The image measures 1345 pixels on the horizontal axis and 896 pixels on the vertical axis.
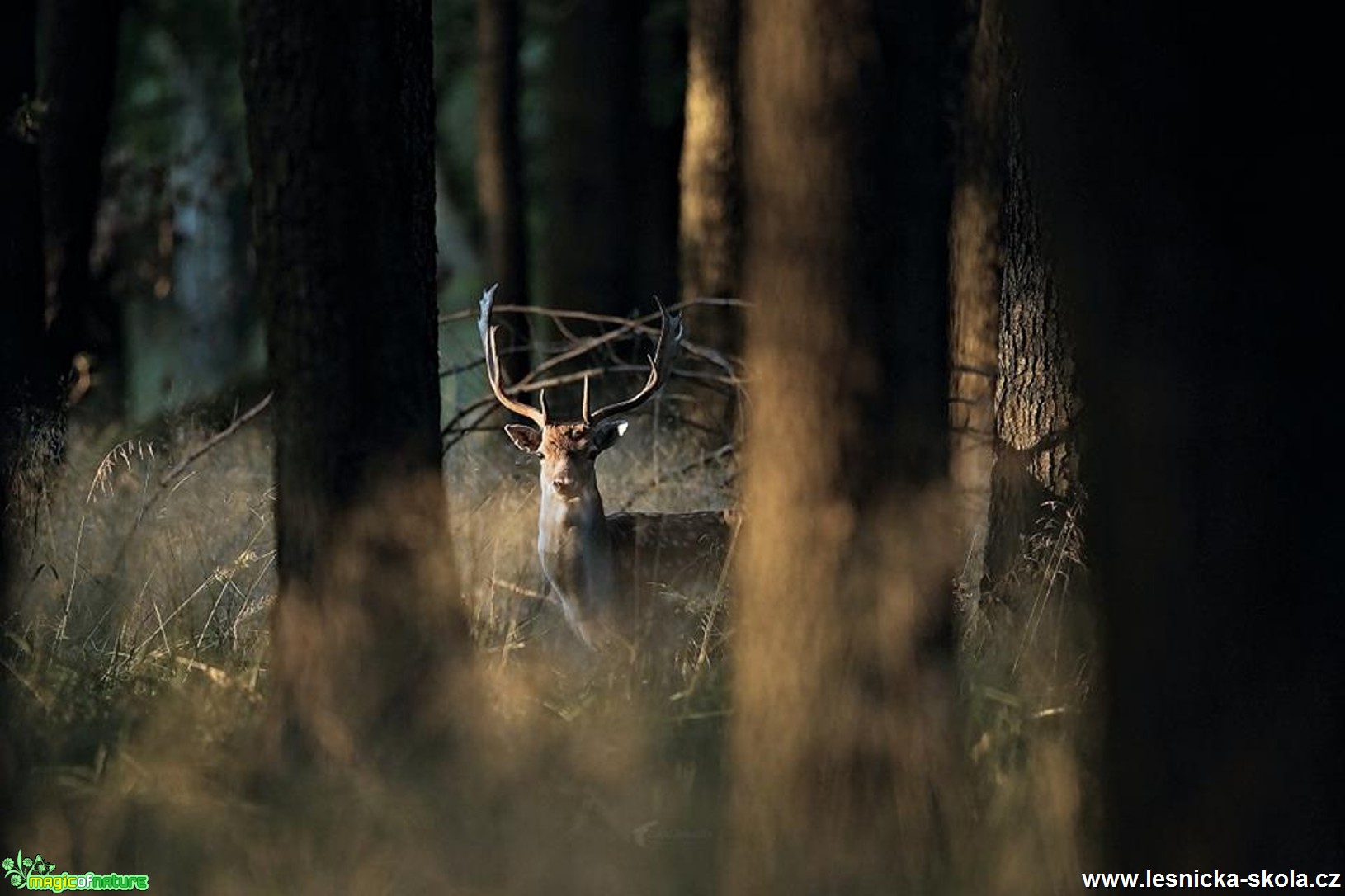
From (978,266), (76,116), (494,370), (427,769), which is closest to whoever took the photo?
(427,769)

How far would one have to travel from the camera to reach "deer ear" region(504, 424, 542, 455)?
387 inches

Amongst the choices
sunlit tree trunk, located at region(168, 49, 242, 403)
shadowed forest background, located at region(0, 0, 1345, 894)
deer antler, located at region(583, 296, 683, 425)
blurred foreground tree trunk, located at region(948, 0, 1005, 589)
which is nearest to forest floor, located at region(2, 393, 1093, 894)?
shadowed forest background, located at region(0, 0, 1345, 894)

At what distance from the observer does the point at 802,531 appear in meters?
5.58

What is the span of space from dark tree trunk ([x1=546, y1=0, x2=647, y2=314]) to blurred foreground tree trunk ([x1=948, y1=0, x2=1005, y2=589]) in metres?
5.77

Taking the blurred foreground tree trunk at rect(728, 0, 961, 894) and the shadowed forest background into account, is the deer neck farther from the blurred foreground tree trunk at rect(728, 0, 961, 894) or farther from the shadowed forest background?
the blurred foreground tree trunk at rect(728, 0, 961, 894)

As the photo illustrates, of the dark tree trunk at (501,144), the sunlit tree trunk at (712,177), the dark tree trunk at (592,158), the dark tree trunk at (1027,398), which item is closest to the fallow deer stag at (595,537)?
the dark tree trunk at (1027,398)

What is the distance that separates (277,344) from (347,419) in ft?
1.05

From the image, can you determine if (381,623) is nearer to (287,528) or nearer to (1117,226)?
(287,528)

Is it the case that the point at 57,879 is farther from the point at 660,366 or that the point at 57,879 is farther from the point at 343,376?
the point at 660,366

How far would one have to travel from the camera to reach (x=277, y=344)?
274 inches

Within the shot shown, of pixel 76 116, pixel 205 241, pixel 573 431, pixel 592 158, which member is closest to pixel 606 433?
pixel 573 431

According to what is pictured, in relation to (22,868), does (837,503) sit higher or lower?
higher

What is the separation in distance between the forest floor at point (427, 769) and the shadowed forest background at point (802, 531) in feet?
0.07

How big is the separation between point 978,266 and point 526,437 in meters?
2.68
